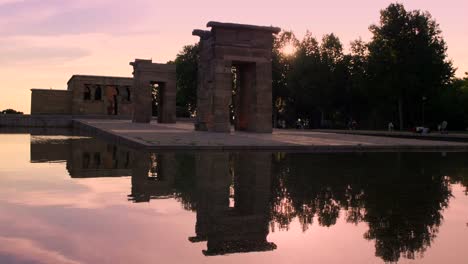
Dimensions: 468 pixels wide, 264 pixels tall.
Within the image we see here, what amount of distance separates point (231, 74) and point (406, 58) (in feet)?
90.0

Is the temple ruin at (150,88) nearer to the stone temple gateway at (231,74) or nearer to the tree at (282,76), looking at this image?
the stone temple gateway at (231,74)

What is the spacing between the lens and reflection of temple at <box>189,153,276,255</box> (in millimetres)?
4383

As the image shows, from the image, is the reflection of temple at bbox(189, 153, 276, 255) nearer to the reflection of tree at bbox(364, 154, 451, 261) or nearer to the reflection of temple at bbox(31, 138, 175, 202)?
the reflection of temple at bbox(31, 138, 175, 202)

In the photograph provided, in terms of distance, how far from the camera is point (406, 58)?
4703cm

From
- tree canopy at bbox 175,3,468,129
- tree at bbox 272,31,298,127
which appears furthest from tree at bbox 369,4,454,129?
tree at bbox 272,31,298,127

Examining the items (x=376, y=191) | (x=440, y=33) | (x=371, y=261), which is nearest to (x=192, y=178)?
(x=376, y=191)

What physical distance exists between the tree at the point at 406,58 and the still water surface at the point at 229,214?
38612mm

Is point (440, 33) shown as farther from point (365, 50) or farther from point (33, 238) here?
point (33, 238)

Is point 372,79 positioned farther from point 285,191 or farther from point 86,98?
point 285,191

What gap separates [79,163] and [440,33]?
46790 mm

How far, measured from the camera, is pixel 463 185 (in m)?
8.48

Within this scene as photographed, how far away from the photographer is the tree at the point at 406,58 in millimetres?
46562

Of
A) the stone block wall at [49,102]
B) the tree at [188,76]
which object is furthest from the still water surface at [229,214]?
the tree at [188,76]

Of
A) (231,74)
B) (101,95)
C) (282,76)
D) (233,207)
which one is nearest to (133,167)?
(233,207)
